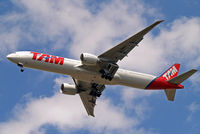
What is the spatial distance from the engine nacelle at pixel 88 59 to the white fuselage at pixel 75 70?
6.01 feet

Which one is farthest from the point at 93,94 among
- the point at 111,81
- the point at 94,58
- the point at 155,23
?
the point at 155,23

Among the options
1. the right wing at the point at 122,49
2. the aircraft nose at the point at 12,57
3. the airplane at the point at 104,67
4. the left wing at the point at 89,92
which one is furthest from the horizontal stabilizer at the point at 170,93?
the aircraft nose at the point at 12,57

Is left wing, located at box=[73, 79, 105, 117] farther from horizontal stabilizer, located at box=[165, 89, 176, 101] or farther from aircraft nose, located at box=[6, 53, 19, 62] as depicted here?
aircraft nose, located at box=[6, 53, 19, 62]

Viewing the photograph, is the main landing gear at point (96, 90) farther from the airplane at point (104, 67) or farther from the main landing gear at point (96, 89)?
the airplane at point (104, 67)

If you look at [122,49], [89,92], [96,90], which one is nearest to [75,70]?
[122,49]

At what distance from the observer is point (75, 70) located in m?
50.3

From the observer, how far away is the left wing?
5884 centimetres

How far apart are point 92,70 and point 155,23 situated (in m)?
12.1

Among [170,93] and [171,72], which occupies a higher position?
[171,72]

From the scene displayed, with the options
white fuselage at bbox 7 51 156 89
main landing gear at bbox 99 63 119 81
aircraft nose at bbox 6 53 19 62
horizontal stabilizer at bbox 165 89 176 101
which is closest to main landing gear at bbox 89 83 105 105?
white fuselage at bbox 7 51 156 89

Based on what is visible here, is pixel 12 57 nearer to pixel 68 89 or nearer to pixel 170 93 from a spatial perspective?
pixel 68 89

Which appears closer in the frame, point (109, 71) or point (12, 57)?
point (12, 57)

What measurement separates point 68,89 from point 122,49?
46.1 feet

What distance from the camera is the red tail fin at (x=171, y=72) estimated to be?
5655 cm
